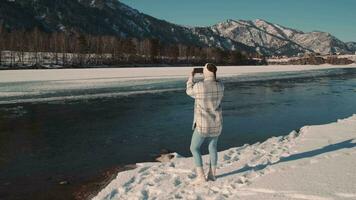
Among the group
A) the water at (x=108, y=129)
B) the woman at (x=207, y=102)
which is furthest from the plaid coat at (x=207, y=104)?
the water at (x=108, y=129)

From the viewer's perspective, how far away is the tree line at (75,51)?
11006 cm

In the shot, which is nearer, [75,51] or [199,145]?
[199,145]

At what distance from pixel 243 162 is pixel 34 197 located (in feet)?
15.4

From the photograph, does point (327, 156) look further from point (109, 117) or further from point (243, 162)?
point (109, 117)

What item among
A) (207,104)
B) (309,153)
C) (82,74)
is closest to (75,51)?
(82,74)

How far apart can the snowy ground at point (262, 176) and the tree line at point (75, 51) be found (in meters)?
88.3

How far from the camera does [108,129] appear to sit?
17.4 m

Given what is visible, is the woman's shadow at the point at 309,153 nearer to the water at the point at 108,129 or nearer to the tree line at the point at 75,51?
the water at the point at 108,129

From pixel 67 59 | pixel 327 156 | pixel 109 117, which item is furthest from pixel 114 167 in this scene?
pixel 67 59

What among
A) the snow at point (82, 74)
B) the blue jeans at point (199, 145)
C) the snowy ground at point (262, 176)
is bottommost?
the snow at point (82, 74)

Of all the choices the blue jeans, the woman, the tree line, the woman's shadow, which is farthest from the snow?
the woman

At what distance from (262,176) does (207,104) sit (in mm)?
1959

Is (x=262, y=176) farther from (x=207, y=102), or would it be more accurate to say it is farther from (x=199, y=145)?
(x=207, y=102)

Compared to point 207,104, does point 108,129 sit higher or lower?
lower
